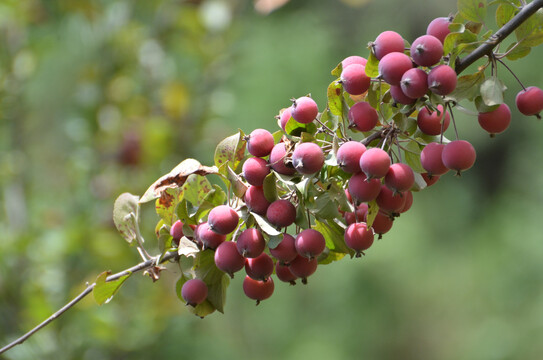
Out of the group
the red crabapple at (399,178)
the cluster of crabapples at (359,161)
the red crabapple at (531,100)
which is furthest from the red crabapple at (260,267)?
the red crabapple at (531,100)

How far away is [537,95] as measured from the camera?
402 mm

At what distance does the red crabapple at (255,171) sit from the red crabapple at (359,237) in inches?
2.7

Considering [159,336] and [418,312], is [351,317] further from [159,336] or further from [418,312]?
[159,336]

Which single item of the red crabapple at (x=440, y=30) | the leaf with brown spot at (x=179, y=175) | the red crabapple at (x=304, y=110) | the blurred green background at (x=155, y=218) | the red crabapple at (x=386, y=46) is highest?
→ the red crabapple at (x=386, y=46)

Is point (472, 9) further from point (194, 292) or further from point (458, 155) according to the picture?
point (194, 292)

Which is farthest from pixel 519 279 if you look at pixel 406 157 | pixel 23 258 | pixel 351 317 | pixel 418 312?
pixel 406 157

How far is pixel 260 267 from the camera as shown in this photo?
0.42m

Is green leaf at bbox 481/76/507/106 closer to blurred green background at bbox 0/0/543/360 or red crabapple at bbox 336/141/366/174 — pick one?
red crabapple at bbox 336/141/366/174

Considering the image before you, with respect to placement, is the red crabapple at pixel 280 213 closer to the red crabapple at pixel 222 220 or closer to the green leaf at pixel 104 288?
the red crabapple at pixel 222 220

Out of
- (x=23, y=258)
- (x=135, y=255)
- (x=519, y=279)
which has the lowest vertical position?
(x=519, y=279)

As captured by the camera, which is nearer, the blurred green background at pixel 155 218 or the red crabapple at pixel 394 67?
the red crabapple at pixel 394 67

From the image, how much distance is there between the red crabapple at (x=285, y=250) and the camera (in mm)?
405

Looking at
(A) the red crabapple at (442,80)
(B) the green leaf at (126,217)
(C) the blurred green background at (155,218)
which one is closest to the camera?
(A) the red crabapple at (442,80)

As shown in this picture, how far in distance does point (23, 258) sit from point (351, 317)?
1.48 meters
